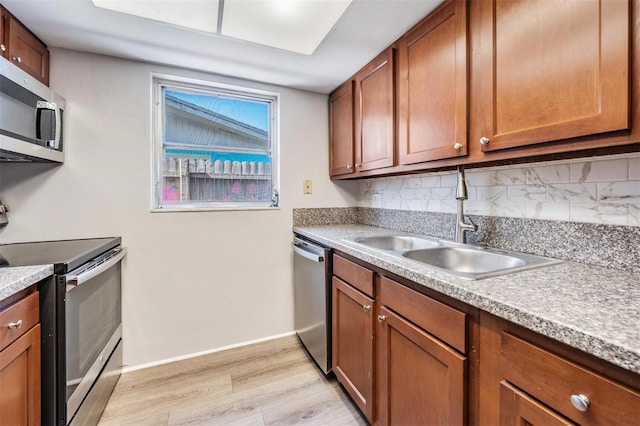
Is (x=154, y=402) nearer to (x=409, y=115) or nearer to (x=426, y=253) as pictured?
(x=426, y=253)

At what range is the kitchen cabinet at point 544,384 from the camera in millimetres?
518

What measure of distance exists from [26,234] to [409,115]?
231 cm

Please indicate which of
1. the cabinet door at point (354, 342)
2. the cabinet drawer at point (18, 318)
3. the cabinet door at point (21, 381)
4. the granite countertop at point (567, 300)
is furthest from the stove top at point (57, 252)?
the granite countertop at point (567, 300)

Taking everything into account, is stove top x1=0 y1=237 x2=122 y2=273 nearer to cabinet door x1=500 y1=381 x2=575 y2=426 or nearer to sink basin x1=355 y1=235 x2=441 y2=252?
sink basin x1=355 y1=235 x2=441 y2=252

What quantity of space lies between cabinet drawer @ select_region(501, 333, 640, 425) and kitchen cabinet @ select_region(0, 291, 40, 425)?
4.92 ft

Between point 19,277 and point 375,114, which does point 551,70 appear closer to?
point 375,114

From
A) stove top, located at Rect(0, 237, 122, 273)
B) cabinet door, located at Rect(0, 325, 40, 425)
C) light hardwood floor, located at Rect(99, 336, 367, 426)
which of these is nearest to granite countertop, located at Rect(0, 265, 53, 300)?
stove top, located at Rect(0, 237, 122, 273)

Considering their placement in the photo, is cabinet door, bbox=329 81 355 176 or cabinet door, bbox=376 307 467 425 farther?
cabinet door, bbox=329 81 355 176

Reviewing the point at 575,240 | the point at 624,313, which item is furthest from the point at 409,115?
the point at 624,313

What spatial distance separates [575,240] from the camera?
1.08 m

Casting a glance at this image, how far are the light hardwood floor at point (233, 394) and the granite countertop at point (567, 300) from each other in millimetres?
1024

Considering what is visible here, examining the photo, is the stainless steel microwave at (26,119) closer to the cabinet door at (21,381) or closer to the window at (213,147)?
the window at (213,147)

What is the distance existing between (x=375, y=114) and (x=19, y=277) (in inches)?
72.5

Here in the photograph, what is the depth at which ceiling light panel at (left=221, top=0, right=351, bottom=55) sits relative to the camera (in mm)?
1328
